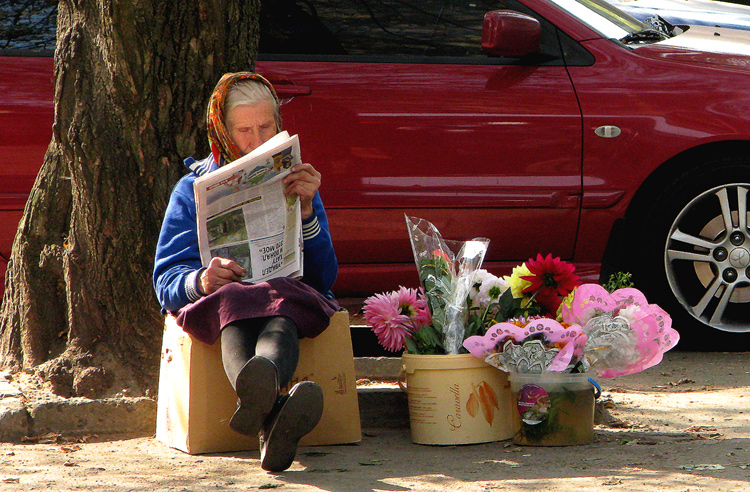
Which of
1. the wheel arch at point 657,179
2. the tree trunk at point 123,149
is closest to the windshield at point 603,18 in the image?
the wheel arch at point 657,179

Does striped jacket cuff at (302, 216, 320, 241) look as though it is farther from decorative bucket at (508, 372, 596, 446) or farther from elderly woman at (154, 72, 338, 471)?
decorative bucket at (508, 372, 596, 446)

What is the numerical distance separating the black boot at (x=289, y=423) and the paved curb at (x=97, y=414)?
829 millimetres

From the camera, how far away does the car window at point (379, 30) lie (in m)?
4.67

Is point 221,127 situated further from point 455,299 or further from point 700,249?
point 700,249

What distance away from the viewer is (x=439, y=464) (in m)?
2.96

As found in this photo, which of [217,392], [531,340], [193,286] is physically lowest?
[217,392]

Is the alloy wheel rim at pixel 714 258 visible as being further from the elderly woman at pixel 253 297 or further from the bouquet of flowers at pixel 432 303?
the elderly woman at pixel 253 297

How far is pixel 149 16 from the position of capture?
352cm

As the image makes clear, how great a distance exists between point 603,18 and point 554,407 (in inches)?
102

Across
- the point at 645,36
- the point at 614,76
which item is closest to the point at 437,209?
the point at 614,76

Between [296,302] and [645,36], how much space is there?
283 centimetres

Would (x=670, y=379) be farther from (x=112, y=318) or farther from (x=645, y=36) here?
(x=112, y=318)

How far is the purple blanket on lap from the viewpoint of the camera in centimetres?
291

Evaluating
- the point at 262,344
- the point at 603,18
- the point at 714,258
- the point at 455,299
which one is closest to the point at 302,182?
the point at 262,344
